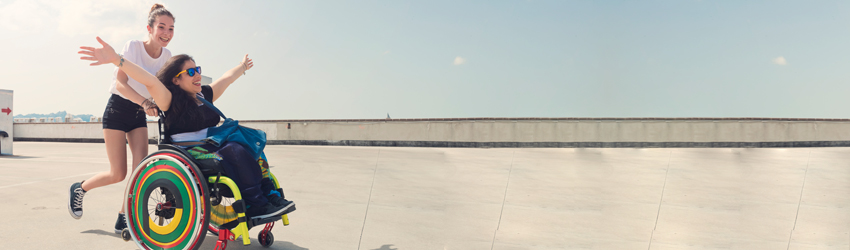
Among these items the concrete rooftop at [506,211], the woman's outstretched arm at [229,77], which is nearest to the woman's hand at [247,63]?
the woman's outstretched arm at [229,77]

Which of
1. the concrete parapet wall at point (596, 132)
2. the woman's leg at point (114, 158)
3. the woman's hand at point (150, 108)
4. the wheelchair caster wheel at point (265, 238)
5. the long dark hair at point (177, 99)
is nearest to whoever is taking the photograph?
the long dark hair at point (177, 99)

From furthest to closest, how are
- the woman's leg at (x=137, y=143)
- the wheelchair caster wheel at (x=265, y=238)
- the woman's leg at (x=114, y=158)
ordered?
the woman's leg at (x=137, y=143)
the woman's leg at (x=114, y=158)
the wheelchair caster wheel at (x=265, y=238)

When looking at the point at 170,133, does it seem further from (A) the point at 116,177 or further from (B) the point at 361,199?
(B) the point at 361,199

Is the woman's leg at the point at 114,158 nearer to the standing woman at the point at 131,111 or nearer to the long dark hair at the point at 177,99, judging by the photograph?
the standing woman at the point at 131,111

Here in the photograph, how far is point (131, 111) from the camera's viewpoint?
9.70 ft

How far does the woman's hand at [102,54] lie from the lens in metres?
2.34

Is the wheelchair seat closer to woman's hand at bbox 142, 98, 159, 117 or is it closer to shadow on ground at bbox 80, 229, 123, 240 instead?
woman's hand at bbox 142, 98, 159, 117

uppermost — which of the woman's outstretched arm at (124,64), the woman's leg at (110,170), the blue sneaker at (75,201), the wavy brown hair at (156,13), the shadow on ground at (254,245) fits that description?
the wavy brown hair at (156,13)

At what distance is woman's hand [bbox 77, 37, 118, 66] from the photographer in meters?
2.34

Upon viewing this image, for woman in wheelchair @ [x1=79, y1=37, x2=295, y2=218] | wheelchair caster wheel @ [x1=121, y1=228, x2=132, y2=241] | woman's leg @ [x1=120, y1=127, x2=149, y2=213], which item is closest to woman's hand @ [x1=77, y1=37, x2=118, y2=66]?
woman in wheelchair @ [x1=79, y1=37, x2=295, y2=218]

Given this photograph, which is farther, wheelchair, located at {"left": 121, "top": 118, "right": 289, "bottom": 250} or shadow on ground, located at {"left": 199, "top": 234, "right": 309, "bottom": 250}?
shadow on ground, located at {"left": 199, "top": 234, "right": 309, "bottom": 250}

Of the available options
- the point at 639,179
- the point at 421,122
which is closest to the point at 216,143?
the point at 639,179

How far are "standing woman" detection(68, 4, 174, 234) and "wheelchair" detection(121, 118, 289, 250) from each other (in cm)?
51

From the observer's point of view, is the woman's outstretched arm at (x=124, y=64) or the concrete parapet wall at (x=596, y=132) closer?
the woman's outstretched arm at (x=124, y=64)
